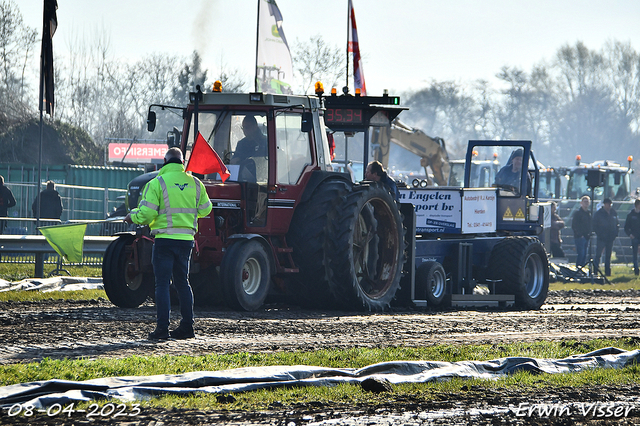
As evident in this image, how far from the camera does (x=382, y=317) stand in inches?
432

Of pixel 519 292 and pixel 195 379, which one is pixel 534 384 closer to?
pixel 195 379

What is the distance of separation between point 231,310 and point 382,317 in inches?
75.8

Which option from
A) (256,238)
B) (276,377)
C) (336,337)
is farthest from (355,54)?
(276,377)

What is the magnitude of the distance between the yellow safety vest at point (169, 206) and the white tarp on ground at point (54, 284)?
18.7 ft

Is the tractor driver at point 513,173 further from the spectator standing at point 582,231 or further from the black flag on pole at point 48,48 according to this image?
the spectator standing at point 582,231

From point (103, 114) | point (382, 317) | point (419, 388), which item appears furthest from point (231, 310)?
point (103, 114)

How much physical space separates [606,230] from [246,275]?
53.1 feet

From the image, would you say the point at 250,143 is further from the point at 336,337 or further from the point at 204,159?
the point at 336,337

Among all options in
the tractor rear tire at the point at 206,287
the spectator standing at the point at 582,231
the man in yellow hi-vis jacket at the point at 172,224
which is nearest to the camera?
the man in yellow hi-vis jacket at the point at 172,224

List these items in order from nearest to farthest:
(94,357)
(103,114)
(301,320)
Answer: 1. (94,357)
2. (301,320)
3. (103,114)

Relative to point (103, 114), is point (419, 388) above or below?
below

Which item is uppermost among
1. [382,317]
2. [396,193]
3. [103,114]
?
[103,114]

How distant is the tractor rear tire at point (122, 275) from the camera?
1020 cm

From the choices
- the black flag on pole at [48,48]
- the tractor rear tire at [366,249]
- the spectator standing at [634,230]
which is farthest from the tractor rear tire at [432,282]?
the spectator standing at [634,230]
